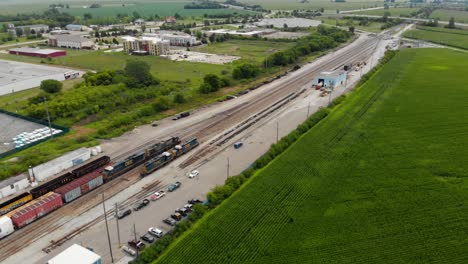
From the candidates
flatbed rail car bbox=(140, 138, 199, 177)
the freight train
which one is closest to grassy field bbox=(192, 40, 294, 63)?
flatbed rail car bbox=(140, 138, 199, 177)

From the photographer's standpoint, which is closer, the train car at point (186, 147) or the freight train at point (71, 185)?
the freight train at point (71, 185)

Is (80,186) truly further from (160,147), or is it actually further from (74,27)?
(74,27)

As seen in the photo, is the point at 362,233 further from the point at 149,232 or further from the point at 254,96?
the point at 254,96

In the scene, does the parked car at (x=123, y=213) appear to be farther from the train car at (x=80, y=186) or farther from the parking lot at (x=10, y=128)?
the parking lot at (x=10, y=128)

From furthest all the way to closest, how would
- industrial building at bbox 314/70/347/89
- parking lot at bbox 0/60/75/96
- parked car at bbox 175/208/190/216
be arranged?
parking lot at bbox 0/60/75/96 < industrial building at bbox 314/70/347/89 < parked car at bbox 175/208/190/216

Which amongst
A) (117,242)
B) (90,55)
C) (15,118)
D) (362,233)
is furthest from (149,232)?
(90,55)

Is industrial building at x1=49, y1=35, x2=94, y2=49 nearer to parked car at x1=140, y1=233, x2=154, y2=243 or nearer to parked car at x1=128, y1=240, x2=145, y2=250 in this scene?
parked car at x1=140, y1=233, x2=154, y2=243

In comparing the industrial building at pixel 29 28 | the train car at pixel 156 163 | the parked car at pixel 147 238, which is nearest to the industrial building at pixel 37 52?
the industrial building at pixel 29 28
